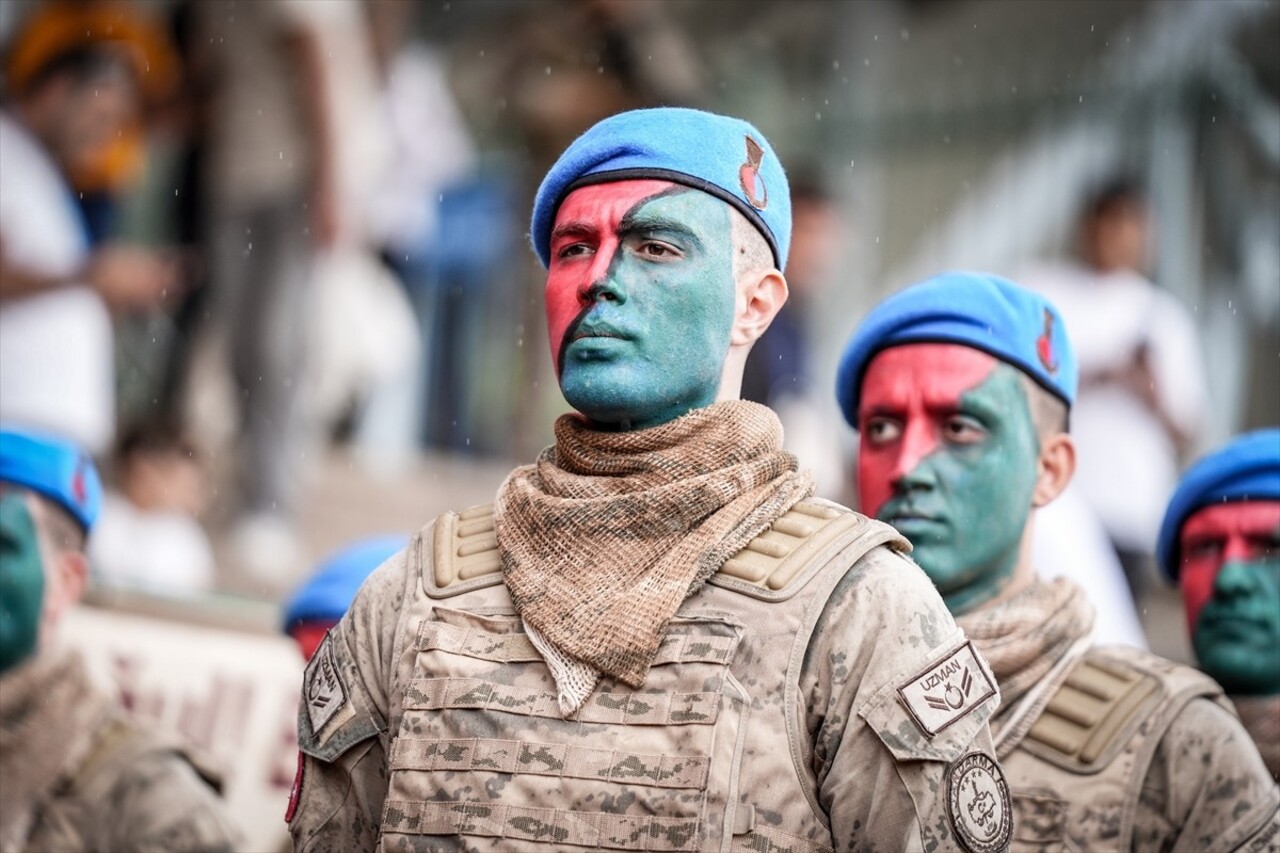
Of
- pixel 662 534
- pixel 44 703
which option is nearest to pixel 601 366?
pixel 662 534

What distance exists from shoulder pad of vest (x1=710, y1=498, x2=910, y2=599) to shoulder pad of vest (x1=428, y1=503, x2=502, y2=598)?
471 millimetres

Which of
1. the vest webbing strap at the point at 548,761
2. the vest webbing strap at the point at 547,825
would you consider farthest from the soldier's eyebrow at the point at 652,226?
the vest webbing strap at the point at 547,825

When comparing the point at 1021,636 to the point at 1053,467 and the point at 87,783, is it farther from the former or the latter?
the point at 87,783

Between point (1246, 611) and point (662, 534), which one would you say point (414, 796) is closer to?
point (662, 534)

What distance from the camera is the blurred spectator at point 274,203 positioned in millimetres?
9891

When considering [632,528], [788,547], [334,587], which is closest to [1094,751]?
[788,547]

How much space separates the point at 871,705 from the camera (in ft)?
12.6

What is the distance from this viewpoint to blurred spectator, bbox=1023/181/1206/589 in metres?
9.53

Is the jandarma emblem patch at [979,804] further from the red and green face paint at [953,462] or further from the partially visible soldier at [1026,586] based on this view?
the red and green face paint at [953,462]

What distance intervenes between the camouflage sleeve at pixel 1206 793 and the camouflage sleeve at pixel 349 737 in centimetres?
175

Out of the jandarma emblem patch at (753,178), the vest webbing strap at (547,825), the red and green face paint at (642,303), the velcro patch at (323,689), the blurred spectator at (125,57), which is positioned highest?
the blurred spectator at (125,57)

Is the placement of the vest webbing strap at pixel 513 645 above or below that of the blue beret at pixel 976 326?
below

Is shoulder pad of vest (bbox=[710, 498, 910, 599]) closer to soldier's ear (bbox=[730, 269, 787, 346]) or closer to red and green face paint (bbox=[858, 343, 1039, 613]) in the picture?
soldier's ear (bbox=[730, 269, 787, 346])

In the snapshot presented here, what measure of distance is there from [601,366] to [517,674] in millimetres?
587
